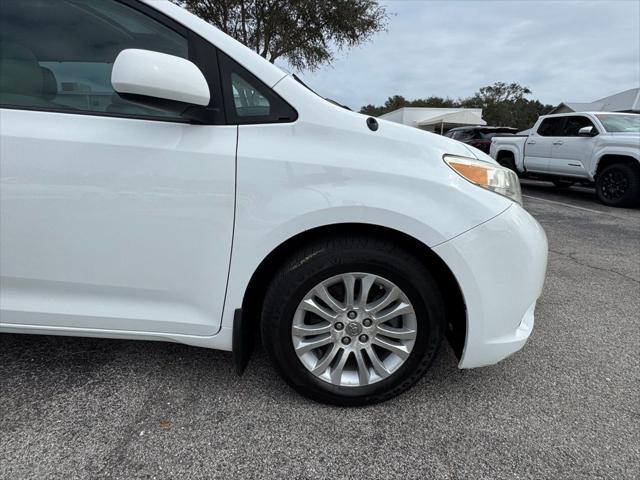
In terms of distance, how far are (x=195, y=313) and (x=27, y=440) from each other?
0.79m

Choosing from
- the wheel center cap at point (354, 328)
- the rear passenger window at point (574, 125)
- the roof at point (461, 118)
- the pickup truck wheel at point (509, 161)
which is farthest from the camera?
the roof at point (461, 118)

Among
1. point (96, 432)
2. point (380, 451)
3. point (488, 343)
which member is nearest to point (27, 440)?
point (96, 432)

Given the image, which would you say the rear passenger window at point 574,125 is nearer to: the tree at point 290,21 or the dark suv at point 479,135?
the dark suv at point 479,135

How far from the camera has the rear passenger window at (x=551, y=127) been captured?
889 centimetres

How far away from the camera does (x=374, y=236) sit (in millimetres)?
1703

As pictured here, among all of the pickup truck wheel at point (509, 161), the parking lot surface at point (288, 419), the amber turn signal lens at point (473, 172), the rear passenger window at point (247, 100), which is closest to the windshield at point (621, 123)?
the pickup truck wheel at point (509, 161)

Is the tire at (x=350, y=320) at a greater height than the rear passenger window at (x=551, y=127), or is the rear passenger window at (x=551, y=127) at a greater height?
the rear passenger window at (x=551, y=127)

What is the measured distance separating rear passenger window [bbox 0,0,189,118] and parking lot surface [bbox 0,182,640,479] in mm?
1261

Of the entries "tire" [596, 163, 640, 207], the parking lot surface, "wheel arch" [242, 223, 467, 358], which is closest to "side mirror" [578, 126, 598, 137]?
"tire" [596, 163, 640, 207]

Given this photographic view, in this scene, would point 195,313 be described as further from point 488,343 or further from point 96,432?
point 488,343

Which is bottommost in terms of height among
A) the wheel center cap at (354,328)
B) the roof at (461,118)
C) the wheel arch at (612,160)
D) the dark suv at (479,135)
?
the wheel center cap at (354,328)

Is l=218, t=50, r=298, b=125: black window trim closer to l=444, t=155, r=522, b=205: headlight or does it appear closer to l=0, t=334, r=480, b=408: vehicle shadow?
l=444, t=155, r=522, b=205: headlight

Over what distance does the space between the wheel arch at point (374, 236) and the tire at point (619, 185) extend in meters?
7.70

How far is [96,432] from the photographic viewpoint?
1646mm
